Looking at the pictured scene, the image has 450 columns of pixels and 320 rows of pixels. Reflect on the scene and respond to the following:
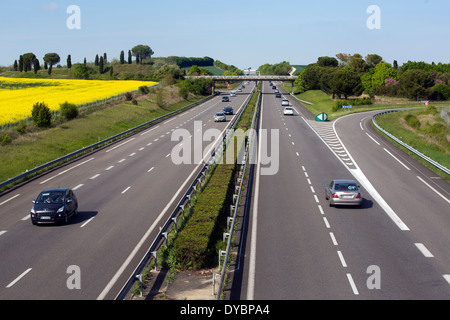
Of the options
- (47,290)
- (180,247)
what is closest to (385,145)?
(180,247)

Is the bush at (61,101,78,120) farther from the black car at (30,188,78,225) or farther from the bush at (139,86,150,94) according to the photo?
the bush at (139,86,150,94)

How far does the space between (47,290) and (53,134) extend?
35.4 metres

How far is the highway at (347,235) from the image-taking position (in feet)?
52.3

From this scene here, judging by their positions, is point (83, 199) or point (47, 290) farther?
point (83, 199)

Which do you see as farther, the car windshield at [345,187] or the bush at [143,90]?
the bush at [143,90]

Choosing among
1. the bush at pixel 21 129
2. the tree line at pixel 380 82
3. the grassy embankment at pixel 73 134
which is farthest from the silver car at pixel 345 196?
the tree line at pixel 380 82

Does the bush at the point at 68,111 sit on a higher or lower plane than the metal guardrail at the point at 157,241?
higher

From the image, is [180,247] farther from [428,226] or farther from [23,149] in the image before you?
[23,149]

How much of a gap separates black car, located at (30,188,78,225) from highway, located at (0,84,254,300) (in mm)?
415

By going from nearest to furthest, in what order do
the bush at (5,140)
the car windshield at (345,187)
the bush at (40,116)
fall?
the car windshield at (345,187)
the bush at (5,140)
the bush at (40,116)

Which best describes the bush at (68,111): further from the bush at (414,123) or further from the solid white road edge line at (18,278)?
the solid white road edge line at (18,278)

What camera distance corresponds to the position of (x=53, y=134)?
48.6 m

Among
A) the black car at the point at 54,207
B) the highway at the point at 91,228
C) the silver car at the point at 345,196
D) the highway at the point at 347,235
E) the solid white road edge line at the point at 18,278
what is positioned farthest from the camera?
the silver car at the point at 345,196
